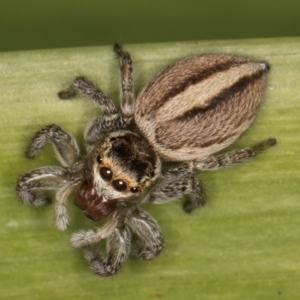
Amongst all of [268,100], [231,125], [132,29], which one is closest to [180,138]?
[231,125]

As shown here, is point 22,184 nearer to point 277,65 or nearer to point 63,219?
point 63,219

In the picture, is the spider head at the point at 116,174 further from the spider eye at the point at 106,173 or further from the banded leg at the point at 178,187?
the banded leg at the point at 178,187

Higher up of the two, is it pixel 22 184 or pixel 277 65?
pixel 277 65

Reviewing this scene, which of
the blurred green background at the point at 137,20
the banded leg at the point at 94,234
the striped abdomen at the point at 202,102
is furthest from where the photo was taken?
the blurred green background at the point at 137,20

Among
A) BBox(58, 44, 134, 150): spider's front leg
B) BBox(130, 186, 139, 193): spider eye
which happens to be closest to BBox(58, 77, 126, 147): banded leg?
BBox(58, 44, 134, 150): spider's front leg

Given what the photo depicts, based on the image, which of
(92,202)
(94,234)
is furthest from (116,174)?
(94,234)

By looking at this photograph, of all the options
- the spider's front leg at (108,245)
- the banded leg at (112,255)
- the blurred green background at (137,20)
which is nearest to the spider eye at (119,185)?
the spider's front leg at (108,245)
